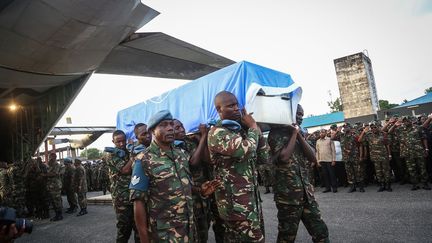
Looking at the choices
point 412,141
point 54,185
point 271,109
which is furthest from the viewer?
point 54,185

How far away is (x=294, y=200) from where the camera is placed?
9.43ft

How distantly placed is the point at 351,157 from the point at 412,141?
1458 millimetres

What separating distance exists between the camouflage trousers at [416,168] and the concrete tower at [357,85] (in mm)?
5647

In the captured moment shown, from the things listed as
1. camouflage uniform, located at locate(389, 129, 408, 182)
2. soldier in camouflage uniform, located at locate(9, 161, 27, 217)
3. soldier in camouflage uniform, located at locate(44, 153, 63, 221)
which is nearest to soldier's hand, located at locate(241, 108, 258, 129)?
camouflage uniform, located at locate(389, 129, 408, 182)

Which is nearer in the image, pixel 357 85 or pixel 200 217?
pixel 200 217

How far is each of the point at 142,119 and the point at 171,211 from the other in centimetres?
312

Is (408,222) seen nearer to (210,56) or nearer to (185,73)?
(210,56)

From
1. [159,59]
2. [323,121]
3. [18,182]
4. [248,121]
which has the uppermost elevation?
[159,59]

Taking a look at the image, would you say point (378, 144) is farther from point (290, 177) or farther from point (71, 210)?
point (71, 210)

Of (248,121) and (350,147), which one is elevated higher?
(248,121)

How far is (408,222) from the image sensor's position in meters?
4.13

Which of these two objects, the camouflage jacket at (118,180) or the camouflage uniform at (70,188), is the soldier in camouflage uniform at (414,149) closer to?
the camouflage jacket at (118,180)

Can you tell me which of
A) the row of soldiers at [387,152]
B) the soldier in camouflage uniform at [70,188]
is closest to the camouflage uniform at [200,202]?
the row of soldiers at [387,152]

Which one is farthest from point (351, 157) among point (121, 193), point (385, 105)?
point (385, 105)
